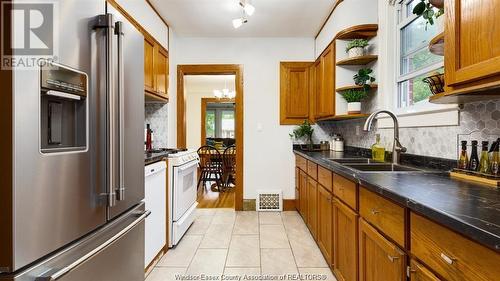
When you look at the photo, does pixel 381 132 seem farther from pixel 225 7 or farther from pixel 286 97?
pixel 225 7

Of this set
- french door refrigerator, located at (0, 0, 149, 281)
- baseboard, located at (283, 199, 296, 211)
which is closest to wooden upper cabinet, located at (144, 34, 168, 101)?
french door refrigerator, located at (0, 0, 149, 281)

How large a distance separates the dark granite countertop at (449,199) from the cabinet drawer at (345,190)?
0.13m

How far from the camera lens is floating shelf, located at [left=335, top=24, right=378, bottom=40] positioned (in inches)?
104

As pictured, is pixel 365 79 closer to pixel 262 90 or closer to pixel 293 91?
pixel 293 91

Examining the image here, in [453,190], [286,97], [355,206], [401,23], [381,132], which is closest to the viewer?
[453,190]

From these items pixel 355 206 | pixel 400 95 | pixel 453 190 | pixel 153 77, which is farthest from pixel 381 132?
pixel 153 77

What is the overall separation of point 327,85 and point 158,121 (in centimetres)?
221

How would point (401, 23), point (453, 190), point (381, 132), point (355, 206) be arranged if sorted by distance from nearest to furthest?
point (453, 190) < point (355, 206) < point (401, 23) < point (381, 132)

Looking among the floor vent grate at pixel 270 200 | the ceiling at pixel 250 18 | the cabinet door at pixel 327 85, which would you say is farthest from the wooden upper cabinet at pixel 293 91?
the floor vent grate at pixel 270 200

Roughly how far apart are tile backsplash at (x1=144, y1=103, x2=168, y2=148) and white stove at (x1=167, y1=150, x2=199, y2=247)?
0.55 meters

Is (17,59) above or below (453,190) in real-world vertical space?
above

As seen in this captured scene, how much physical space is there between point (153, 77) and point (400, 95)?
250 cm

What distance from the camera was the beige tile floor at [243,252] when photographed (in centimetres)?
216

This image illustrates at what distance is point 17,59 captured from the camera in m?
0.76
